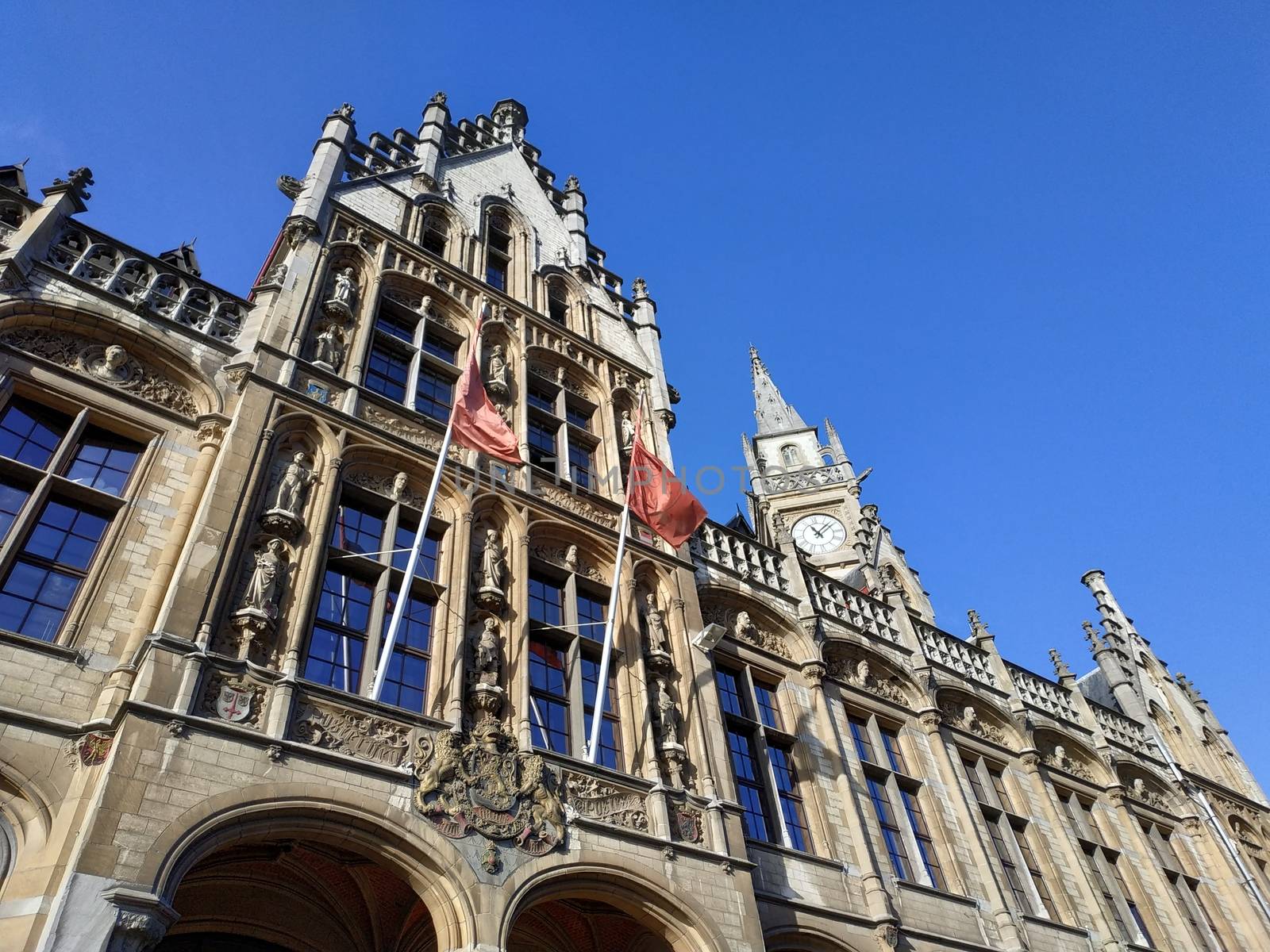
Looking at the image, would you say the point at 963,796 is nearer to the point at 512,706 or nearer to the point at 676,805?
the point at 676,805

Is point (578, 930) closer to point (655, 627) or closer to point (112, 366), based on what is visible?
point (655, 627)

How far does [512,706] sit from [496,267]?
11.4 meters

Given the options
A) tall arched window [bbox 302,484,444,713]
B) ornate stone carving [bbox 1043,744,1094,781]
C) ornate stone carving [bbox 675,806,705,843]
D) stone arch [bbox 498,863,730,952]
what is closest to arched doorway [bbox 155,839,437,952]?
stone arch [bbox 498,863,730,952]

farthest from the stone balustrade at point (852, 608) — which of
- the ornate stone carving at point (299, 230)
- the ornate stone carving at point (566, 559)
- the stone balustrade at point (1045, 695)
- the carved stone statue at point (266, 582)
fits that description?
the ornate stone carving at point (299, 230)

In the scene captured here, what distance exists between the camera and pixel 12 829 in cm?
812

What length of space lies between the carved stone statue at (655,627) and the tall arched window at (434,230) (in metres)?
8.35

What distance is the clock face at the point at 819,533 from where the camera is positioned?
4044 cm

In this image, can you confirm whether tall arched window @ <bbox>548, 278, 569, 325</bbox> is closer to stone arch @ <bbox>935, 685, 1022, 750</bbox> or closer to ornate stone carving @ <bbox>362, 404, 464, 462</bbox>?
ornate stone carving @ <bbox>362, 404, 464, 462</bbox>

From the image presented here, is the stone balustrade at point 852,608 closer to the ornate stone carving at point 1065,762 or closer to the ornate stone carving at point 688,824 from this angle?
the ornate stone carving at point 1065,762

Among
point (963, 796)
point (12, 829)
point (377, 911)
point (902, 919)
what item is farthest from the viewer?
point (963, 796)

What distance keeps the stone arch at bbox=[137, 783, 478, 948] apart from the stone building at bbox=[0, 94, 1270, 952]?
37mm

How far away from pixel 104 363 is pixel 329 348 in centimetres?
307

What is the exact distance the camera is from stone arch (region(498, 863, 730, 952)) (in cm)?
1027

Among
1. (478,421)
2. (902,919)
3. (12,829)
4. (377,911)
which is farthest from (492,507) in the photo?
(902,919)
